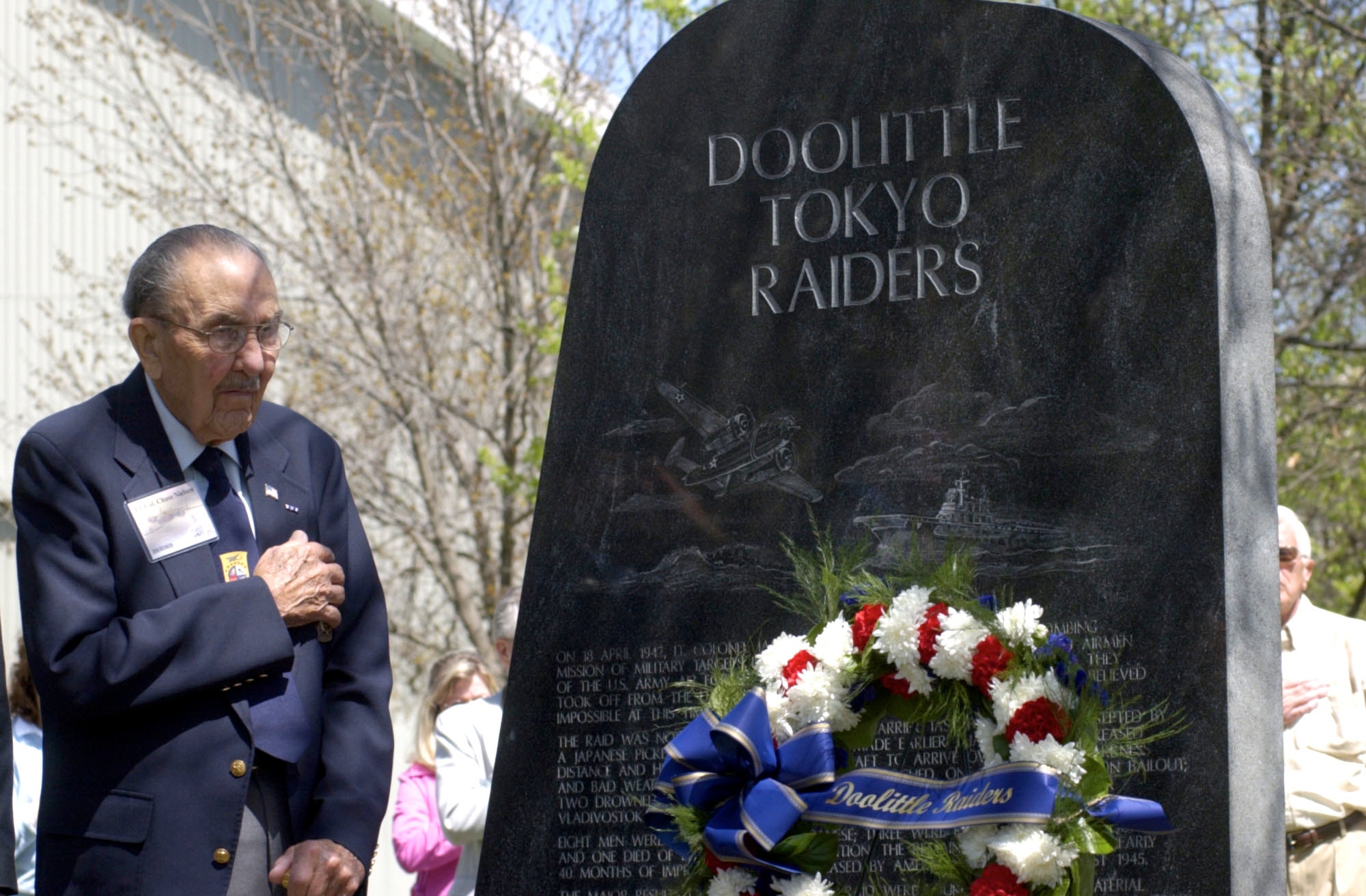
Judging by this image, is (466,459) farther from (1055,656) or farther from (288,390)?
(1055,656)

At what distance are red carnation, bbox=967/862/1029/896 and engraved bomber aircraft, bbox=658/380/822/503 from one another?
1.17 meters

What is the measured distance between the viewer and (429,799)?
650 centimetres

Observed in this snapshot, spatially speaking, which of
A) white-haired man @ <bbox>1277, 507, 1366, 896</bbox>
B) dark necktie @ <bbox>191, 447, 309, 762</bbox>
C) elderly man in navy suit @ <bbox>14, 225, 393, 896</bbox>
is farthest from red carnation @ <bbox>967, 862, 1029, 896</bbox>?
white-haired man @ <bbox>1277, 507, 1366, 896</bbox>

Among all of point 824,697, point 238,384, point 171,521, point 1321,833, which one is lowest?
point 1321,833

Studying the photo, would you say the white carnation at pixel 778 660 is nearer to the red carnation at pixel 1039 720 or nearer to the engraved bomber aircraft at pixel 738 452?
the red carnation at pixel 1039 720

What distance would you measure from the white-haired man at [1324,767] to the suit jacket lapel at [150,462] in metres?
3.22

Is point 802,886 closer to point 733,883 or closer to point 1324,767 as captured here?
point 733,883

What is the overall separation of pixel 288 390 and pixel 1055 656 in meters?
10.7

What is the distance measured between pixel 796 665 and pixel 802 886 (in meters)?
0.42

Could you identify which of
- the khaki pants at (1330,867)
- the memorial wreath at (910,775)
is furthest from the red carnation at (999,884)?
the khaki pants at (1330,867)

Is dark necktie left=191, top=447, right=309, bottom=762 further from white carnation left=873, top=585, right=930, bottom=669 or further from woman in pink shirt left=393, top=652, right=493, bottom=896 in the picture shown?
woman in pink shirt left=393, top=652, right=493, bottom=896

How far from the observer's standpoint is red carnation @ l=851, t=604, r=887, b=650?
11.0 feet

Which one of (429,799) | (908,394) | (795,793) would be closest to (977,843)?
(795,793)

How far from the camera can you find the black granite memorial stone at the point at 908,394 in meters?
3.67
